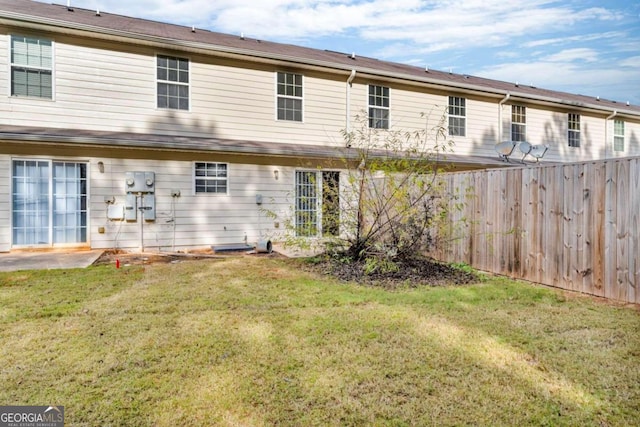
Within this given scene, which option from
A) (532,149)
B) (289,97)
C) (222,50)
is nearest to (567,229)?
(532,149)

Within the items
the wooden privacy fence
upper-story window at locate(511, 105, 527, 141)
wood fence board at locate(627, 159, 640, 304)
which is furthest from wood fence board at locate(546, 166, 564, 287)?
upper-story window at locate(511, 105, 527, 141)

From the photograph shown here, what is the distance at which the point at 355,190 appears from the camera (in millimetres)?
6891

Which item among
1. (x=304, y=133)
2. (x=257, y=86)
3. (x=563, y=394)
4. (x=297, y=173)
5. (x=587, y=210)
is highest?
(x=257, y=86)

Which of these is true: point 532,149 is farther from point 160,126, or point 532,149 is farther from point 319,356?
point 319,356

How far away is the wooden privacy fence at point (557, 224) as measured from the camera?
4.63 metres

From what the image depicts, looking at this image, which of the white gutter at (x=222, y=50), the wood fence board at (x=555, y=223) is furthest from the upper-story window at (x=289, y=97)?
the wood fence board at (x=555, y=223)

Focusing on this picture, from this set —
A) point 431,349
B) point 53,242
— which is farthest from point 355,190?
point 53,242

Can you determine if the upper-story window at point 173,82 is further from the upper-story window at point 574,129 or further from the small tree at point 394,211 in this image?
the upper-story window at point 574,129

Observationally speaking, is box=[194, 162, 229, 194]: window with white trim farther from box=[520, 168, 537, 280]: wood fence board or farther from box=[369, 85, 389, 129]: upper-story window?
box=[520, 168, 537, 280]: wood fence board

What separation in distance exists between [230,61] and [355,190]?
5408mm

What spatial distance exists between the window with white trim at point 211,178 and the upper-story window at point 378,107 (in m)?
4.58

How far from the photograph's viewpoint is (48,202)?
835cm

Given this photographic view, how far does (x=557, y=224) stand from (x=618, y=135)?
46.5ft

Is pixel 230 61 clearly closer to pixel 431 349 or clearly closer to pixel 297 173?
pixel 297 173
